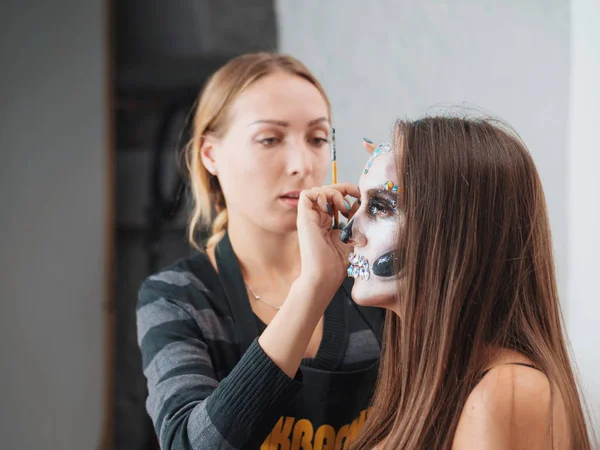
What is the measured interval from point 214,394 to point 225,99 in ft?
1.90

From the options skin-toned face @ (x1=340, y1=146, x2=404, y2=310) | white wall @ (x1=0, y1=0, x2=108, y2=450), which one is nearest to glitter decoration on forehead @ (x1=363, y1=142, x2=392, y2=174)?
skin-toned face @ (x1=340, y1=146, x2=404, y2=310)

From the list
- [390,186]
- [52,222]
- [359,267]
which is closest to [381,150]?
[390,186]

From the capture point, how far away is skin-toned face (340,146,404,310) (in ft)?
2.85

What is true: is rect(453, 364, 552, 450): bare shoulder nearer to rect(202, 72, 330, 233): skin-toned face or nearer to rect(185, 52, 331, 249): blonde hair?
rect(202, 72, 330, 233): skin-toned face

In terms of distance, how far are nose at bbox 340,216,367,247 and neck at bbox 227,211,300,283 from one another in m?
0.29

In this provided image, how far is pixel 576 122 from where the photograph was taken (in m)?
1.07

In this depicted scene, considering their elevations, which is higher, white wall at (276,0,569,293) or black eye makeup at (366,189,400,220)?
white wall at (276,0,569,293)

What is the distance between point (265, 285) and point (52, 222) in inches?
38.0

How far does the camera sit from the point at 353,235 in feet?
3.00

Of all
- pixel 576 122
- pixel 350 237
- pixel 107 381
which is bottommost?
pixel 107 381

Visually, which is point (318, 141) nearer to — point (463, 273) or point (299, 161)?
point (299, 161)

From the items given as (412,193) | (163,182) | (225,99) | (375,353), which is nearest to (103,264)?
(163,182)

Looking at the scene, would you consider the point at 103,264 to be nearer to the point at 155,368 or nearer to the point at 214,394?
the point at 155,368

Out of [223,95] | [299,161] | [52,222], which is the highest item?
[223,95]
